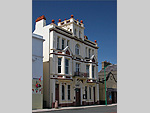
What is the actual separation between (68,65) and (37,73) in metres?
6.30

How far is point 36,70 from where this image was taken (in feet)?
75.9

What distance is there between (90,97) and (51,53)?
1267 cm

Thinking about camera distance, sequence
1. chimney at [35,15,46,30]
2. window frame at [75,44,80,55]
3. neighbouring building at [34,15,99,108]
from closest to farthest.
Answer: neighbouring building at [34,15,99,108] → chimney at [35,15,46,30] → window frame at [75,44,80,55]

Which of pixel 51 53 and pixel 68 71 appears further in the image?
pixel 68 71

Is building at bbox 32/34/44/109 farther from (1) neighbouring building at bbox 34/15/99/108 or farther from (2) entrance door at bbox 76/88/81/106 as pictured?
(2) entrance door at bbox 76/88/81/106

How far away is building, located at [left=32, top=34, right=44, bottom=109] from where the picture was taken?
2252cm

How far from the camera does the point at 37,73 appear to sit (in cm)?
2319

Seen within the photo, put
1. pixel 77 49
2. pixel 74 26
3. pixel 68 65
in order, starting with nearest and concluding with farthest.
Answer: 1. pixel 68 65
2. pixel 74 26
3. pixel 77 49

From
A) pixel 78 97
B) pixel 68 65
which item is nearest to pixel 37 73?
pixel 68 65

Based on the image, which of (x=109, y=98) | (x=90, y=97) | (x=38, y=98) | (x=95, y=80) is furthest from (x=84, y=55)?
(x=38, y=98)

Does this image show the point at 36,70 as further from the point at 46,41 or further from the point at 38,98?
the point at 46,41

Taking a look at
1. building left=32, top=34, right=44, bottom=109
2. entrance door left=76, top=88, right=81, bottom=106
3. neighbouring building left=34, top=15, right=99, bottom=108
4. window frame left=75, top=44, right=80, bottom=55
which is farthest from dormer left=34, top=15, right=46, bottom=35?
entrance door left=76, top=88, right=81, bottom=106

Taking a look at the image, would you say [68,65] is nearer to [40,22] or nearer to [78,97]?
[78,97]

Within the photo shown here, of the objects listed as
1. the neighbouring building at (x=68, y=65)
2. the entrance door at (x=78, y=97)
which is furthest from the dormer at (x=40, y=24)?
the entrance door at (x=78, y=97)
